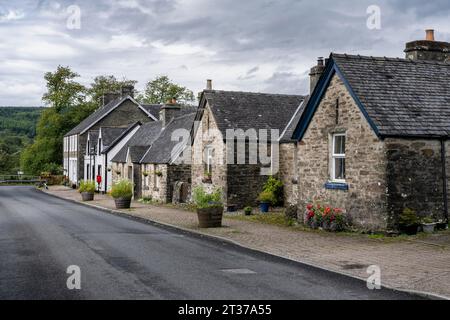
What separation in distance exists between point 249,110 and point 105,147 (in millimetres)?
21974

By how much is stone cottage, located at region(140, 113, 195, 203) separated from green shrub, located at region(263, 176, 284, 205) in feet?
21.1

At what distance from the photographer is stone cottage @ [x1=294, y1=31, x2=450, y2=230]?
52.0ft

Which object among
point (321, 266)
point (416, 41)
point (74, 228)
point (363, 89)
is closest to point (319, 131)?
point (363, 89)

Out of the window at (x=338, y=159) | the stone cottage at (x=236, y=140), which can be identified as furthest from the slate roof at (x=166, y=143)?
the window at (x=338, y=159)

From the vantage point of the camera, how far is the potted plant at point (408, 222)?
15.6m

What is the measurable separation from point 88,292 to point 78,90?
70.5m

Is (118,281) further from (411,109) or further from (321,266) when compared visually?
(411,109)

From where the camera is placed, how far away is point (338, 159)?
59.5 ft

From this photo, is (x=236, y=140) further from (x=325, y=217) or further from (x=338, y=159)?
(x=325, y=217)

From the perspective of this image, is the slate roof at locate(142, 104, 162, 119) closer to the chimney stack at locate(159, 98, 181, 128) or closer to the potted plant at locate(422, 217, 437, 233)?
the chimney stack at locate(159, 98, 181, 128)

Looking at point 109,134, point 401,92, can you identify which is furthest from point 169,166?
point 109,134

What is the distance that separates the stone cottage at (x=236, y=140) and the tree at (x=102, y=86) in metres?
50.9
